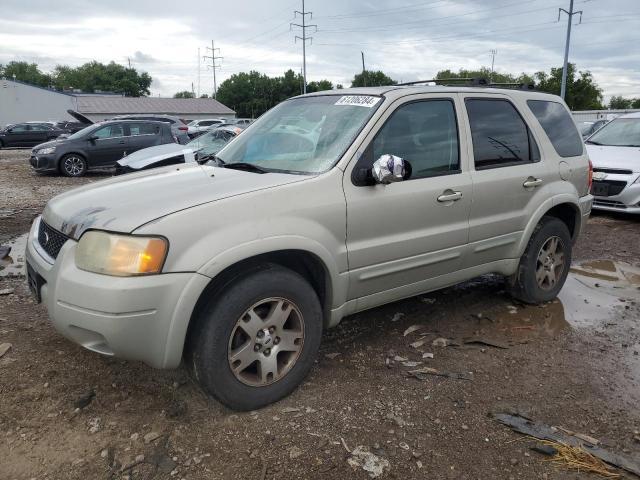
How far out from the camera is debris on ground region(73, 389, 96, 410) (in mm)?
2997

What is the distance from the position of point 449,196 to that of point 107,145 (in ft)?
44.1

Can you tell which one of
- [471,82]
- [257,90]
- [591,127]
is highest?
[257,90]

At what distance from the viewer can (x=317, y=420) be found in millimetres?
2906

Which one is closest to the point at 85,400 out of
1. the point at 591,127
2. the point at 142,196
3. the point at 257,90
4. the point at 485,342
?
the point at 142,196

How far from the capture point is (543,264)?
181 inches

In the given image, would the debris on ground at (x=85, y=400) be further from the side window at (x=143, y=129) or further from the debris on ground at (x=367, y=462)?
the side window at (x=143, y=129)

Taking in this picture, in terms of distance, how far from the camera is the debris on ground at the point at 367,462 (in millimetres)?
2520

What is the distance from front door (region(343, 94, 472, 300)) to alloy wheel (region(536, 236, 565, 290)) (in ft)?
3.84

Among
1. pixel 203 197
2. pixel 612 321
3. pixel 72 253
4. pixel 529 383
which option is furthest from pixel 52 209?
Result: pixel 612 321

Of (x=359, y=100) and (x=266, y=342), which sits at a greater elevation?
(x=359, y=100)

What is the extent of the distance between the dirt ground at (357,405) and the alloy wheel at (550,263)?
11.2 inches

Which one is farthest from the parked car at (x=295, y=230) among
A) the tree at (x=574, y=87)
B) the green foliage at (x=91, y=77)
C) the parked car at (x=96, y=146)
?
the green foliage at (x=91, y=77)

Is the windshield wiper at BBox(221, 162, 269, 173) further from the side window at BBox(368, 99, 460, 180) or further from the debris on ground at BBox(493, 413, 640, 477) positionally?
the debris on ground at BBox(493, 413, 640, 477)

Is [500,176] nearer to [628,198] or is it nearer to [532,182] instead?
[532,182]
